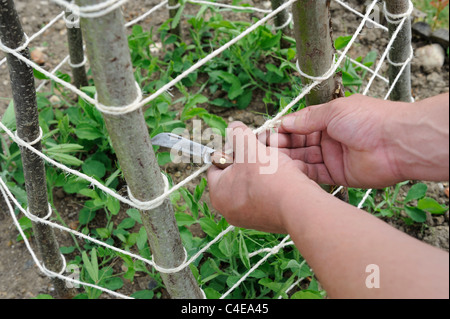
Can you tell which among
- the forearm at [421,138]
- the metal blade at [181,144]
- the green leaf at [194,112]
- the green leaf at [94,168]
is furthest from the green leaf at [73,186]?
the forearm at [421,138]

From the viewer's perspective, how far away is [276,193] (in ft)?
2.82

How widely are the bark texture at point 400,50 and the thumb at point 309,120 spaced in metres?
0.56

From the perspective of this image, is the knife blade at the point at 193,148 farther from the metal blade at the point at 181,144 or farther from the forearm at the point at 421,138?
the forearm at the point at 421,138

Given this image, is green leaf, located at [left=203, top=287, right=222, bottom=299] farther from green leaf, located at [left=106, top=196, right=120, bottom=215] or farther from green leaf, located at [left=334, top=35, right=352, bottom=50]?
green leaf, located at [left=334, top=35, right=352, bottom=50]

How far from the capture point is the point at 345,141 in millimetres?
989

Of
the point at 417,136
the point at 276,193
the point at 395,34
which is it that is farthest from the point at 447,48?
the point at 276,193

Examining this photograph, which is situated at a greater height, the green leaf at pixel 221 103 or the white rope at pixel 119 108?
the white rope at pixel 119 108

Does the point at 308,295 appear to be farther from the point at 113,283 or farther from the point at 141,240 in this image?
the point at 113,283

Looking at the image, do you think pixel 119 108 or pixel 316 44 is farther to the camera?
pixel 316 44

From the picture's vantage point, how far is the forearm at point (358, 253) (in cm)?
66

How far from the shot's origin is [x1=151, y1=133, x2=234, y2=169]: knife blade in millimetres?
990

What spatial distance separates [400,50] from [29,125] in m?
1.08

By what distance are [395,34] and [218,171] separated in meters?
0.78

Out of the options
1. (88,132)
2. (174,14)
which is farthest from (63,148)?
(174,14)
